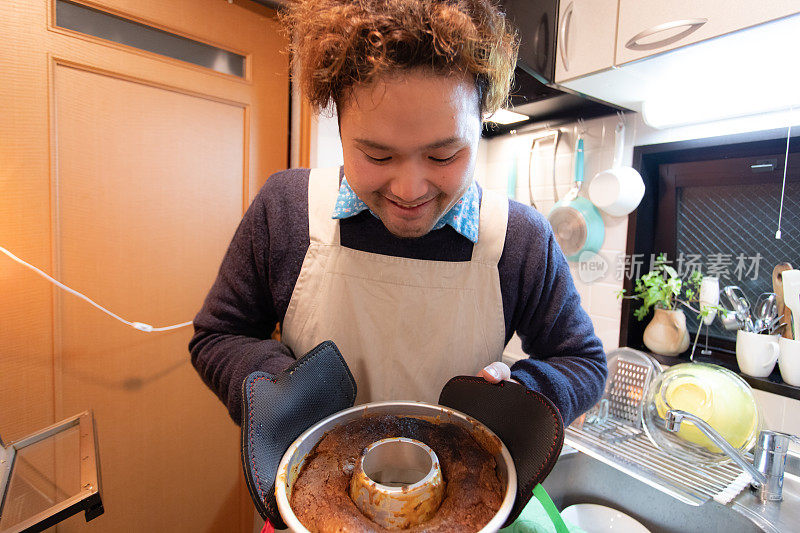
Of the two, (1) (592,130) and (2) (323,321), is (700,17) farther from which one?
(2) (323,321)

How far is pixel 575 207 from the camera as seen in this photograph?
1.63m

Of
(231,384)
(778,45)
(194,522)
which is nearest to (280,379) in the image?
(231,384)

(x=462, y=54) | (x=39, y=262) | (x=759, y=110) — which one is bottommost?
(x=39, y=262)

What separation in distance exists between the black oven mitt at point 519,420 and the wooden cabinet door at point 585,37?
1013 millimetres

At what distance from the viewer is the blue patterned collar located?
2.60ft

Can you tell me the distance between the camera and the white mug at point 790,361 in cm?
116

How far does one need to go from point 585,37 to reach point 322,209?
936 mm

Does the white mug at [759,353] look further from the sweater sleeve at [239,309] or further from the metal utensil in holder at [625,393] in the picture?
the sweater sleeve at [239,309]

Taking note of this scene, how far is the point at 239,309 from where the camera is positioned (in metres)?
0.83

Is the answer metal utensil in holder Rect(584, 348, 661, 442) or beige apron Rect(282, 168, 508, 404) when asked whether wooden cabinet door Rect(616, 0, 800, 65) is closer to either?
beige apron Rect(282, 168, 508, 404)

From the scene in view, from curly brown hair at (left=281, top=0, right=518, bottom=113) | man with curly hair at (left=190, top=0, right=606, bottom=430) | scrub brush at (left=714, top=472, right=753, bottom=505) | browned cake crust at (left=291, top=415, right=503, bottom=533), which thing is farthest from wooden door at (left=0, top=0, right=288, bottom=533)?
scrub brush at (left=714, top=472, right=753, bottom=505)

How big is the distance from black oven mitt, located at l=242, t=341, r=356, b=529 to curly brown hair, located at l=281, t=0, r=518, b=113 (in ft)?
1.25

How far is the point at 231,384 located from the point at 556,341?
604 mm

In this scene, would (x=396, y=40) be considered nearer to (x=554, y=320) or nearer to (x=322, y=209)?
(x=322, y=209)
